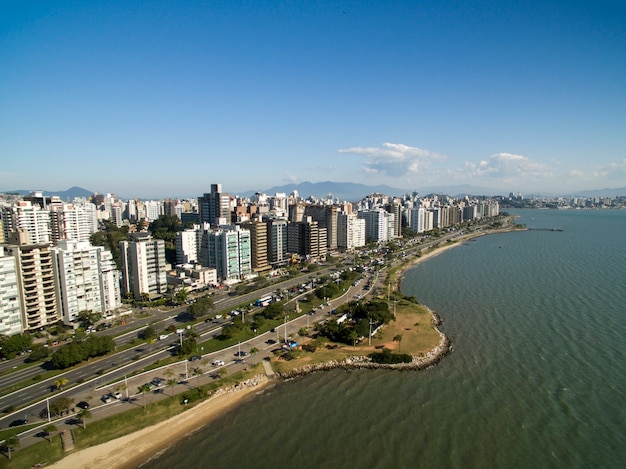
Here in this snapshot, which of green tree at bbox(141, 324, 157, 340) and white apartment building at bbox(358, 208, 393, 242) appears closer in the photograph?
green tree at bbox(141, 324, 157, 340)

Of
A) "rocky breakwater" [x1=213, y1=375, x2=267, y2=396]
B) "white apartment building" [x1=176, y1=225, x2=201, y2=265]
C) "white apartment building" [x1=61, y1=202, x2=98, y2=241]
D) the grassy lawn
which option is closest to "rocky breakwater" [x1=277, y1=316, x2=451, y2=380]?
the grassy lawn

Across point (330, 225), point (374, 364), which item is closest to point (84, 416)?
point (374, 364)

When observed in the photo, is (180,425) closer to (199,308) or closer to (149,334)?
(149,334)

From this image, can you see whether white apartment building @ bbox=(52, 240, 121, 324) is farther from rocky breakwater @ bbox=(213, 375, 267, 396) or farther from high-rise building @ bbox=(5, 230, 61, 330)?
rocky breakwater @ bbox=(213, 375, 267, 396)

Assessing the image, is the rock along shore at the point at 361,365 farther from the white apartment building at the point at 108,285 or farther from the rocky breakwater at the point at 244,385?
the white apartment building at the point at 108,285

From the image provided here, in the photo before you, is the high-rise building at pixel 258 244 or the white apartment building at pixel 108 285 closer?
the white apartment building at pixel 108 285

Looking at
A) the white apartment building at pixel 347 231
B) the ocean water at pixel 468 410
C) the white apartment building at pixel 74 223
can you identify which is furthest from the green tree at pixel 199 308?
the white apartment building at pixel 347 231
